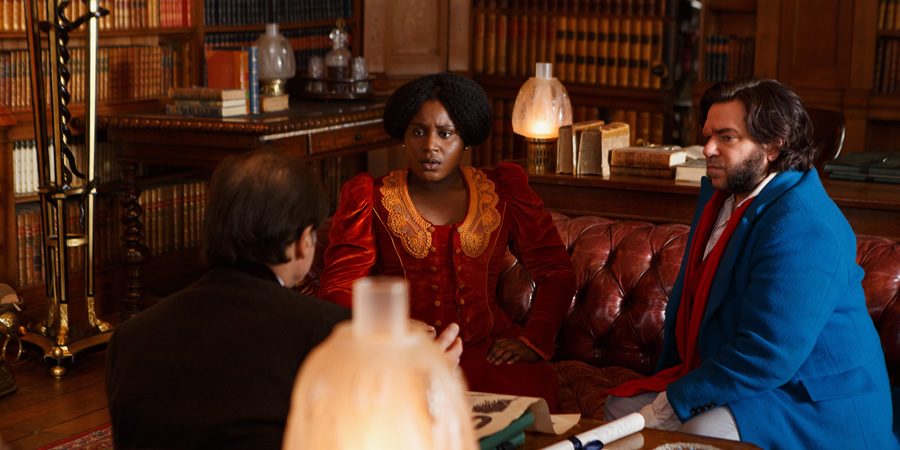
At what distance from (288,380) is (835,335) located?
4.34ft

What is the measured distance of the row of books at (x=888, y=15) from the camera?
5.44m

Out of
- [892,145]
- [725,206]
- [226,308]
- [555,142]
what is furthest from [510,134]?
[226,308]

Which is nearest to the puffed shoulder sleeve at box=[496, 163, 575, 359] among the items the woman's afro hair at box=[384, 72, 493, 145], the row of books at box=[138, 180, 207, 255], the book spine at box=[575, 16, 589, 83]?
the woman's afro hair at box=[384, 72, 493, 145]

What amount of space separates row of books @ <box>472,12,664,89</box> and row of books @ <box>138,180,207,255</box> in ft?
7.65

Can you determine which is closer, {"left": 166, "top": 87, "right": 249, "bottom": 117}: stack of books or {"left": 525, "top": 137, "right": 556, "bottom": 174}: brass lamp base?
{"left": 525, "top": 137, "right": 556, "bottom": 174}: brass lamp base

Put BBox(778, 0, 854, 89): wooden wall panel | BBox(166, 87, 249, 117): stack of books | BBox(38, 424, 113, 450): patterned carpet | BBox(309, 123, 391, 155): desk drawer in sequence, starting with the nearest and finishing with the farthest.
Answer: BBox(38, 424, 113, 450): patterned carpet
BBox(166, 87, 249, 117): stack of books
BBox(309, 123, 391, 155): desk drawer
BBox(778, 0, 854, 89): wooden wall panel

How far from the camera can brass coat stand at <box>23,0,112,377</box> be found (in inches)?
142

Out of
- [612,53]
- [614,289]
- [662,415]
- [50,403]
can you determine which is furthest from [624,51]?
[662,415]

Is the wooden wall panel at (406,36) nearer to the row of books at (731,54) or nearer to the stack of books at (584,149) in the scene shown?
the row of books at (731,54)

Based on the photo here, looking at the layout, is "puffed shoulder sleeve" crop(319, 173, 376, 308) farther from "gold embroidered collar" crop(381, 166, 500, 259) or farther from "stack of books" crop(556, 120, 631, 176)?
"stack of books" crop(556, 120, 631, 176)

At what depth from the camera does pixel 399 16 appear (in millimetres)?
6281

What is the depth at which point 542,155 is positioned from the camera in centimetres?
378

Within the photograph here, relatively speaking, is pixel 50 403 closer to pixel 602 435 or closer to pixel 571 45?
pixel 602 435

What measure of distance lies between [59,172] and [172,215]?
132cm
